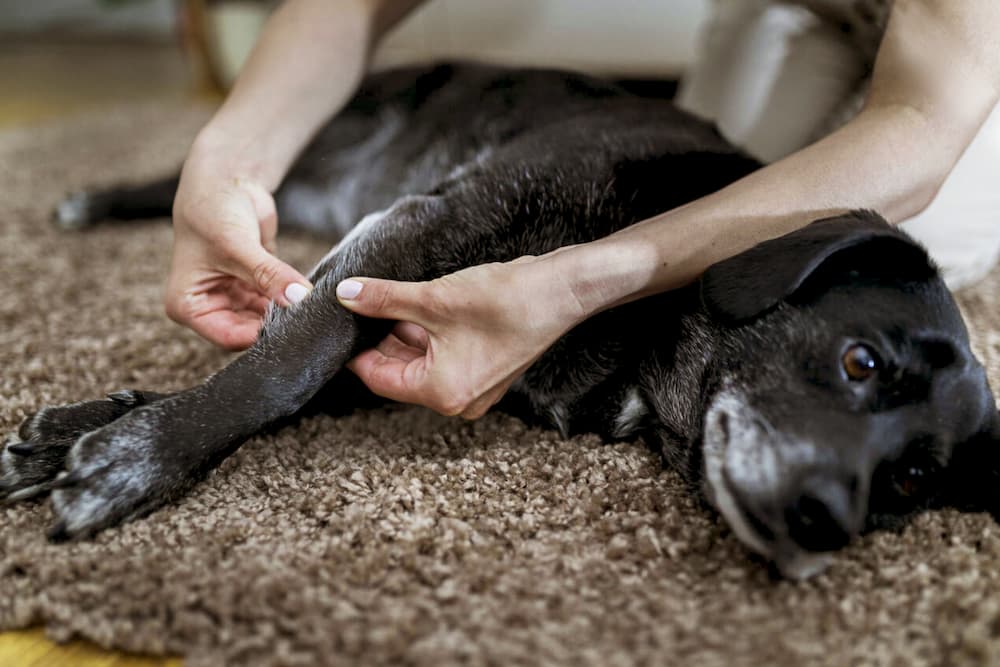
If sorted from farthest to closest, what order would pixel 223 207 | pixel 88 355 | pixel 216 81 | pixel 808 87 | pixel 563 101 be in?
pixel 216 81
pixel 808 87
pixel 563 101
pixel 88 355
pixel 223 207

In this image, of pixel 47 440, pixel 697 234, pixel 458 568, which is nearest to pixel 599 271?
pixel 697 234

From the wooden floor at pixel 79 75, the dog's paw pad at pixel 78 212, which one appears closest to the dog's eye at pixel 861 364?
the dog's paw pad at pixel 78 212

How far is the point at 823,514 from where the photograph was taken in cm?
111

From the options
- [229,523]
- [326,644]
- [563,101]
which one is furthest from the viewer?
[563,101]

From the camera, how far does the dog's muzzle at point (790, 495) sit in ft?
3.67

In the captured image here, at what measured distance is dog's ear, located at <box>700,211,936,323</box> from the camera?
1.20 m

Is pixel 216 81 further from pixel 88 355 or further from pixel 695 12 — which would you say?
pixel 88 355

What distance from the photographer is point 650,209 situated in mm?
1570

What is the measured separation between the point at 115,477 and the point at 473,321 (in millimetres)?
551

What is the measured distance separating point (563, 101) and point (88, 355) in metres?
1.20

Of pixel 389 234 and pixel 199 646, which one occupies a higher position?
pixel 389 234

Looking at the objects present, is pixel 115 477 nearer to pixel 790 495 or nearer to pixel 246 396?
pixel 246 396

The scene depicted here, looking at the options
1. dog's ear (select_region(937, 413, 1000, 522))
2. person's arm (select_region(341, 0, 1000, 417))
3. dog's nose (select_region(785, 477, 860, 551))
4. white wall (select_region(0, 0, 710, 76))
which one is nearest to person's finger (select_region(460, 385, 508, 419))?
person's arm (select_region(341, 0, 1000, 417))

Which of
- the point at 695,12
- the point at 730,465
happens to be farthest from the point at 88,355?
the point at 695,12
